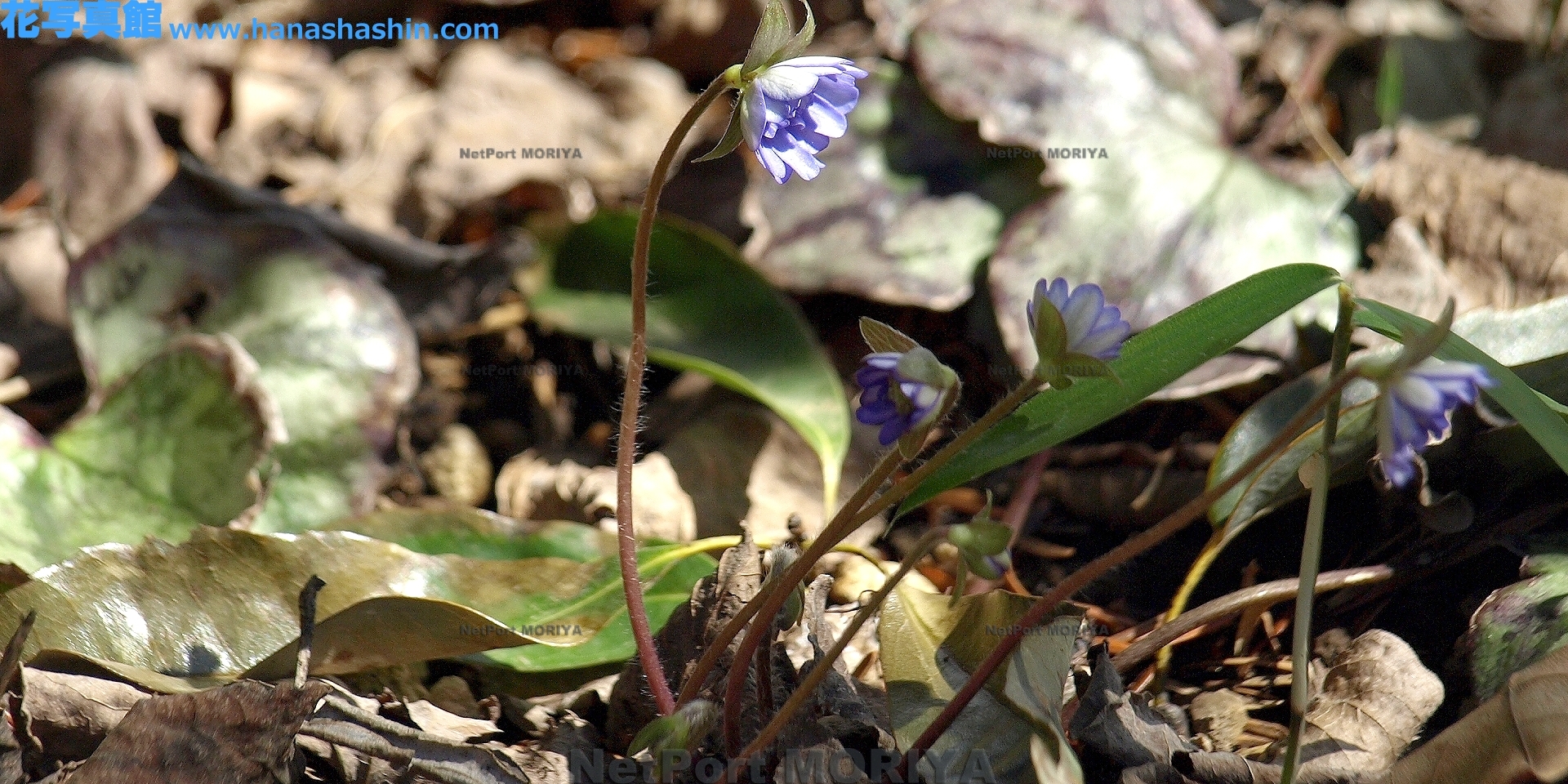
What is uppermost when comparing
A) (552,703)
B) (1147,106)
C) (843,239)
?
(1147,106)

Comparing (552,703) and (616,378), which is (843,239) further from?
(552,703)

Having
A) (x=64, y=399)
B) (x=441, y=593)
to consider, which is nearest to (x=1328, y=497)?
(x=441, y=593)

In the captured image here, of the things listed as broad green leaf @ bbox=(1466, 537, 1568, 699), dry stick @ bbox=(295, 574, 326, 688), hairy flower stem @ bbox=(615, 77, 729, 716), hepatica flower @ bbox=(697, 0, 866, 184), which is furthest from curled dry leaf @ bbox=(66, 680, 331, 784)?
broad green leaf @ bbox=(1466, 537, 1568, 699)

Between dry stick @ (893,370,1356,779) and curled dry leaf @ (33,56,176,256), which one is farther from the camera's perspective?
curled dry leaf @ (33,56,176,256)

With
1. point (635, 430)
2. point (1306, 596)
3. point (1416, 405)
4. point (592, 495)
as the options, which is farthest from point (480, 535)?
point (1416, 405)

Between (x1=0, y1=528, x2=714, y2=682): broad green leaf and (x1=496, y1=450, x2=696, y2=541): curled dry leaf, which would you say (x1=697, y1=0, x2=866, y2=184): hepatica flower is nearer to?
(x1=0, y1=528, x2=714, y2=682): broad green leaf

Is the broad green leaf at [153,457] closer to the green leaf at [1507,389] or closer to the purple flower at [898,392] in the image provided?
the purple flower at [898,392]
